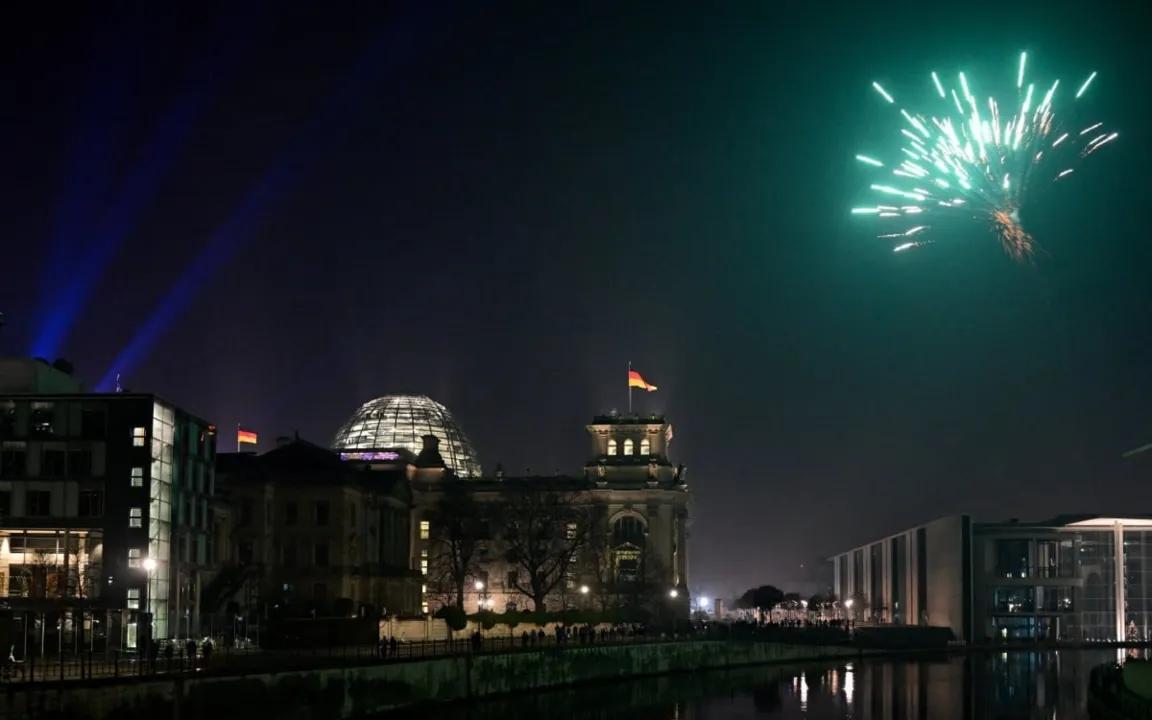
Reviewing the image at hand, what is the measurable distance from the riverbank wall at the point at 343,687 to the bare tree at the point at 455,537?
40282 mm

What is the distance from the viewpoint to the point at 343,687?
67875mm

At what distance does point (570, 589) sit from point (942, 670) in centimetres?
5857

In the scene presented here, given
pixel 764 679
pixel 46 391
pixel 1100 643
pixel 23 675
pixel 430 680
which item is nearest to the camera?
pixel 23 675

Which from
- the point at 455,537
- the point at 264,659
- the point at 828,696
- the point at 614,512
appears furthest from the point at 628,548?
the point at 264,659

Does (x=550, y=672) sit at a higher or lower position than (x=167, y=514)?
lower

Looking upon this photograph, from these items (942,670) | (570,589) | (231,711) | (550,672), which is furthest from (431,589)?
(231,711)

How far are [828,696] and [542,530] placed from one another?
5484cm

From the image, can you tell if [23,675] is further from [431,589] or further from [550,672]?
[431,589]

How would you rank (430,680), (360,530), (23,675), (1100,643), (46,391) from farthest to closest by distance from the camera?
(1100,643)
(360,530)
(46,391)
(430,680)
(23,675)

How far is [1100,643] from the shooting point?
169125 mm

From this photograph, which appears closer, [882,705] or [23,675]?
[23,675]

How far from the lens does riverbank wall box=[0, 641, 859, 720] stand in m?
51.3

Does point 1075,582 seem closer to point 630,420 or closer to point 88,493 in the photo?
point 630,420

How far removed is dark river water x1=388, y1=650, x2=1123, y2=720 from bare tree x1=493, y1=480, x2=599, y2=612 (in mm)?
29637
